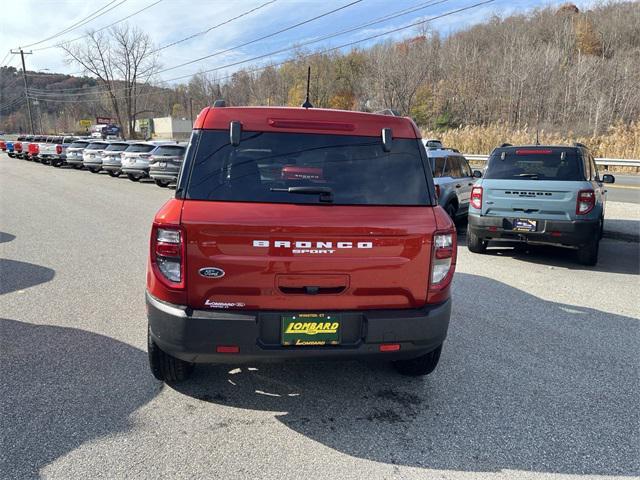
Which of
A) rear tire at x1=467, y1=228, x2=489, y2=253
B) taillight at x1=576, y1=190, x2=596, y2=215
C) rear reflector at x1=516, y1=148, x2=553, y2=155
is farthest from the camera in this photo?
rear tire at x1=467, y1=228, x2=489, y2=253

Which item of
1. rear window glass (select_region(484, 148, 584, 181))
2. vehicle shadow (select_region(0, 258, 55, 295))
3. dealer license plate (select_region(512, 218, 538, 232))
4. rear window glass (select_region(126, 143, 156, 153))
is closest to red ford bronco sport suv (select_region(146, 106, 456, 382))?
vehicle shadow (select_region(0, 258, 55, 295))

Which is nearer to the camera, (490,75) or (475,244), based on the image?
(475,244)

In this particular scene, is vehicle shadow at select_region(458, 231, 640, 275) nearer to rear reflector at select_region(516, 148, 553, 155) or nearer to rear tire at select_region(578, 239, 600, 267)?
rear tire at select_region(578, 239, 600, 267)

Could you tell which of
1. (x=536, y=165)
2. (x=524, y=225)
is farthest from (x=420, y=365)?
(x=536, y=165)

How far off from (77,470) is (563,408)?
3.13 meters

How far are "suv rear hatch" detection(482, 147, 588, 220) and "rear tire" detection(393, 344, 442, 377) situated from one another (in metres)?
4.64

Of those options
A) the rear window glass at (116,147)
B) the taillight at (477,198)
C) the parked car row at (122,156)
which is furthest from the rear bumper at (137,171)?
the taillight at (477,198)

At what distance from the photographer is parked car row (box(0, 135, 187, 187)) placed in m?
18.3

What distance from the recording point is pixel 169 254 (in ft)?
8.95

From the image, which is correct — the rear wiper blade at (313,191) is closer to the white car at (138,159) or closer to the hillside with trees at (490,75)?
the white car at (138,159)

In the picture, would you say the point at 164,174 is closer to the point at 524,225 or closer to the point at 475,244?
the point at 475,244

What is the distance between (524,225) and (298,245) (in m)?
5.66

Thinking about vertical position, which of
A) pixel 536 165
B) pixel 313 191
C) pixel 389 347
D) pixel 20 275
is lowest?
pixel 20 275

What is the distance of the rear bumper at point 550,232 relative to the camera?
6977mm
